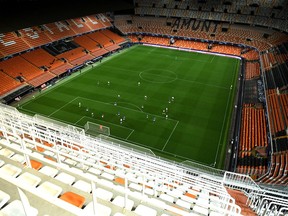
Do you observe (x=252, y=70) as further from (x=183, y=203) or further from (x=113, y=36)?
(x=183, y=203)

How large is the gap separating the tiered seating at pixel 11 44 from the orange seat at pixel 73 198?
1201 inches

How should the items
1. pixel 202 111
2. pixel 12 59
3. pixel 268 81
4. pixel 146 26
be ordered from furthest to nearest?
1. pixel 146 26
2. pixel 12 59
3. pixel 268 81
4. pixel 202 111

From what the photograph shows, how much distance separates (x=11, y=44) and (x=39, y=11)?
5.64m

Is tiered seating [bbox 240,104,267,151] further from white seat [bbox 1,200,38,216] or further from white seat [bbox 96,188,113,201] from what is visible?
white seat [bbox 1,200,38,216]

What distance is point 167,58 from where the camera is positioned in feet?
129

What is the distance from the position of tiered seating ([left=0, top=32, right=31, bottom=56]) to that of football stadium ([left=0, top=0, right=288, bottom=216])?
20cm

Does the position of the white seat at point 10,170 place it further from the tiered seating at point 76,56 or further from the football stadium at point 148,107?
the tiered seating at point 76,56

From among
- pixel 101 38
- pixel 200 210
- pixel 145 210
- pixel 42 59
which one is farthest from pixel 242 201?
pixel 101 38

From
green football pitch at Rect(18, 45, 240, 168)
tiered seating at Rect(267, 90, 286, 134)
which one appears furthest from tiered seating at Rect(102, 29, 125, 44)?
tiered seating at Rect(267, 90, 286, 134)

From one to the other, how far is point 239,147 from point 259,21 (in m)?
34.6

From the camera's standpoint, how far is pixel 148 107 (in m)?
24.2

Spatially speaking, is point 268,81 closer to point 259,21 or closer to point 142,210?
point 259,21

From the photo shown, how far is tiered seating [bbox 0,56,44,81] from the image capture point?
28531 mm

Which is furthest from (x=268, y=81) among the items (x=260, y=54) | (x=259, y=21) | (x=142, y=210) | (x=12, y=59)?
(x=12, y=59)
